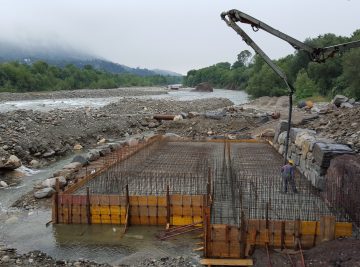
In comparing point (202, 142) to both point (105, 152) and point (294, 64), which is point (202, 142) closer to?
point (105, 152)

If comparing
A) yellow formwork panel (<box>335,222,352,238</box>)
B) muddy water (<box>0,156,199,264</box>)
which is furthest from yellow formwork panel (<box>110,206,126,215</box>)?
yellow formwork panel (<box>335,222,352,238</box>)

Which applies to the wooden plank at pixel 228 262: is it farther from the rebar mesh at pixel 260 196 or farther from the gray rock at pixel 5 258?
the gray rock at pixel 5 258

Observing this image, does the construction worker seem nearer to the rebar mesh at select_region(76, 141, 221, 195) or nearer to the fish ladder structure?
the fish ladder structure

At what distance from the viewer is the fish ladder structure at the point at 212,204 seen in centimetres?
792

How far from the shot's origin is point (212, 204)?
949 cm

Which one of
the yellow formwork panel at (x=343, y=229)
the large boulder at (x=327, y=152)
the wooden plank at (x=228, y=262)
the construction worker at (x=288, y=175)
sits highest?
the large boulder at (x=327, y=152)

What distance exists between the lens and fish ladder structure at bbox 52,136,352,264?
7.92 meters

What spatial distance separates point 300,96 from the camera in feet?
155

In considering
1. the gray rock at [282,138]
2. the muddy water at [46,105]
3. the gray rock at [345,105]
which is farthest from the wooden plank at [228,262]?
the muddy water at [46,105]

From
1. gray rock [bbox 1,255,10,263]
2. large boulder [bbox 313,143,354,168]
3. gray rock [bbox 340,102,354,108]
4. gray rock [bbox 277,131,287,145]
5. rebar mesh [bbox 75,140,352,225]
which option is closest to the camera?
gray rock [bbox 1,255,10,263]

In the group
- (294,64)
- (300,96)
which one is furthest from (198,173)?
(294,64)

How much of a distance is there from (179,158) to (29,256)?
7.20 m

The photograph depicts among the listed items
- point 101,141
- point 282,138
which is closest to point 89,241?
point 282,138

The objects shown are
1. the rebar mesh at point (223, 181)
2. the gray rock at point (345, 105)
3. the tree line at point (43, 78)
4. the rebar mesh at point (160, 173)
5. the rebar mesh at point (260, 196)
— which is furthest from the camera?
the tree line at point (43, 78)
